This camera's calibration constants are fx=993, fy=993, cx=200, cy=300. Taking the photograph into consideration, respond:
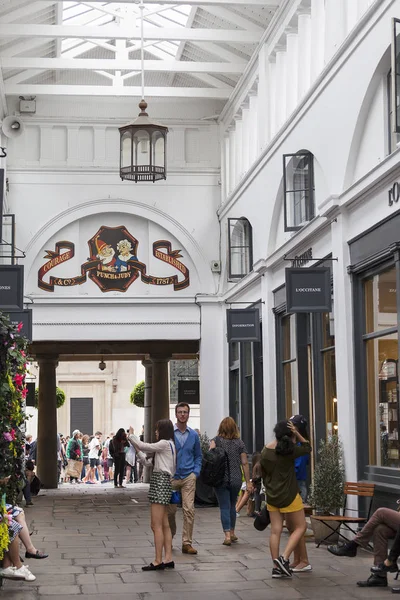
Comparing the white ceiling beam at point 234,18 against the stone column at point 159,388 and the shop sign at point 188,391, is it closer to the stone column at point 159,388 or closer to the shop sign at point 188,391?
the shop sign at point 188,391

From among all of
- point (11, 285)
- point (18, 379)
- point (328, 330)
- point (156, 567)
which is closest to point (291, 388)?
point (328, 330)

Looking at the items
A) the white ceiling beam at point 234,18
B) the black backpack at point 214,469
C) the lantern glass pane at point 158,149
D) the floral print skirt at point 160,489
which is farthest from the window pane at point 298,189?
the floral print skirt at point 160,489

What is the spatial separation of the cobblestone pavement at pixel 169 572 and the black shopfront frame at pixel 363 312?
41.8 inches

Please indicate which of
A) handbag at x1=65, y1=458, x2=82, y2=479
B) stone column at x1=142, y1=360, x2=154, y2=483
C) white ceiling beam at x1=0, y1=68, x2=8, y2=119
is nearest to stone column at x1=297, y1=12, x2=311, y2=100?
white ceiling beam at x1=0, y1=68, x2=8, y2=119

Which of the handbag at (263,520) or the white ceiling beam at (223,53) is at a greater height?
the white ceiling beam at (223,53)

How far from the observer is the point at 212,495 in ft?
59.8

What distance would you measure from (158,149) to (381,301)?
7.66m

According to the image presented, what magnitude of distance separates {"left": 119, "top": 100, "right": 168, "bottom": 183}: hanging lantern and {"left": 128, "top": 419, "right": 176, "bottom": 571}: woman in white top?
29.2ft

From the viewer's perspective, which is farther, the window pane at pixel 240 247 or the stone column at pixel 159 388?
the stone column at pixel 159 388

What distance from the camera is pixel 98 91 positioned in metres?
21.4

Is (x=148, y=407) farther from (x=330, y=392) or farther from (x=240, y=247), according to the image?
(x=330, y=392)

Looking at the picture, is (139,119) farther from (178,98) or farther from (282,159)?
(178,98)

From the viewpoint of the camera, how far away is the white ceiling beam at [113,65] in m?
20.1

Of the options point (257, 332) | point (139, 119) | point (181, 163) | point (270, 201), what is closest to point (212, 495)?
point (257, 332)
